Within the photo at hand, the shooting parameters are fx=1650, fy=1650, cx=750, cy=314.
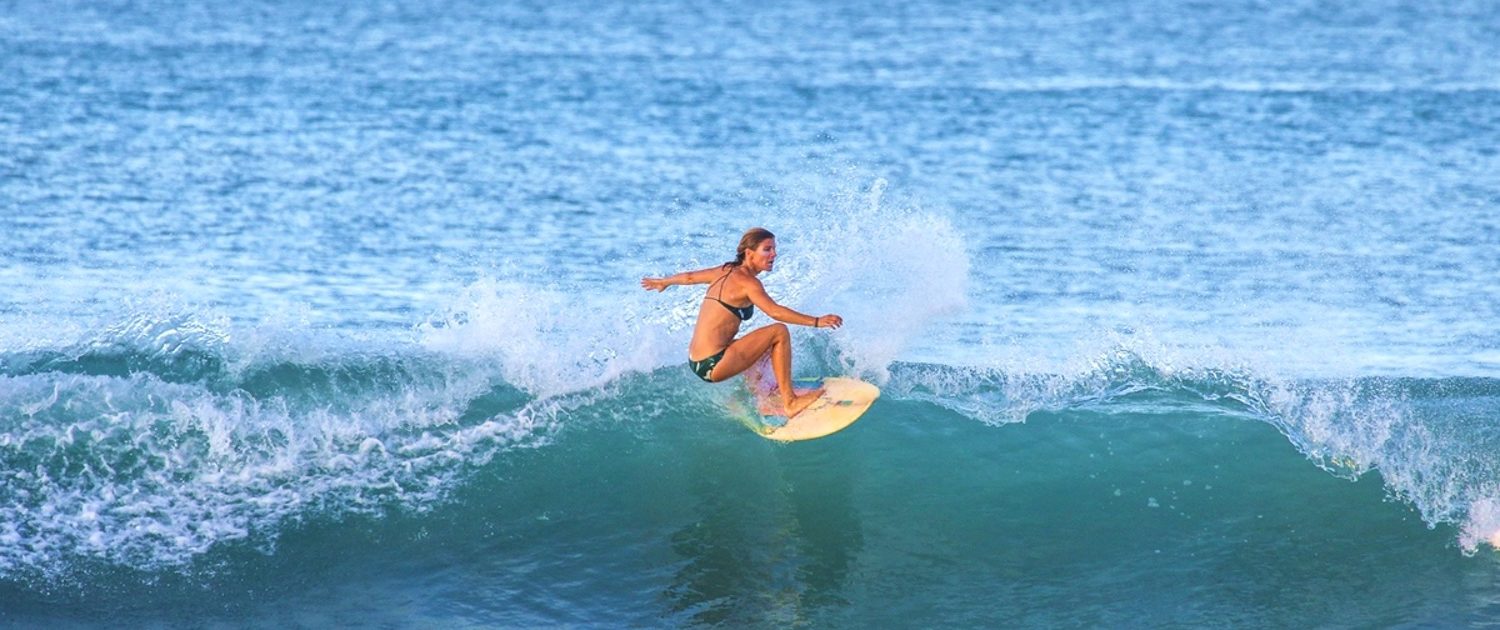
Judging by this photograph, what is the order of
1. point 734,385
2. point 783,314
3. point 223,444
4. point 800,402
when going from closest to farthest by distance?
1. point 783,314
2. point 223,444
3. point 800,402
4. point 734,385

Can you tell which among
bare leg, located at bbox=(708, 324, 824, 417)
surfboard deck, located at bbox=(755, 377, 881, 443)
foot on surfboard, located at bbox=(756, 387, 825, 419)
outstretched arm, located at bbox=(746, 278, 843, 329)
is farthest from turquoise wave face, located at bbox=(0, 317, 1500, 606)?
outstretched arm, located at bbox=(746, 278, 843, 329)

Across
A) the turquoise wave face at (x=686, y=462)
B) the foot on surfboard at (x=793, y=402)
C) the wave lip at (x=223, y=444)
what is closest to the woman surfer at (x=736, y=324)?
the foot on surfboard at (x=793, y=402)

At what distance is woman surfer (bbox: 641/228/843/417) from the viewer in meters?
10.3

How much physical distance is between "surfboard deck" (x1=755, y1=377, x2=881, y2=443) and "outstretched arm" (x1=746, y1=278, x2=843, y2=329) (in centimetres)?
95

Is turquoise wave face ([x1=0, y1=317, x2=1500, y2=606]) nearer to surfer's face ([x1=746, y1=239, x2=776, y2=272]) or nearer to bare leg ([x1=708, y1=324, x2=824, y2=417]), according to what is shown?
bare leg ([x1=708, y1=324, x2=824, y2=417])

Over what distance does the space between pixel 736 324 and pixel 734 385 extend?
1112 millimetres

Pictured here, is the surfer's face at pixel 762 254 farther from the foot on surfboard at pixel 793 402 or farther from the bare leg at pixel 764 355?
the foot on surfboard at pixel 793 402

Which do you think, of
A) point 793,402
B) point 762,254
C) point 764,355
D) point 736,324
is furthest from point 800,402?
point 762,254

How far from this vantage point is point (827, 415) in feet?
35.8

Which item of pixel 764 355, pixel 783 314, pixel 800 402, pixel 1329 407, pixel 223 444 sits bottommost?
pixel 1329 407

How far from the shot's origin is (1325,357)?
1432 cm

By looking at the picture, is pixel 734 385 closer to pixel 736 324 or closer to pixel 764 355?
pixel 764 355

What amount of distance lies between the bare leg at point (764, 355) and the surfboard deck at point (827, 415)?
20cm

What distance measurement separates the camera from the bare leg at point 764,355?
10.5m
